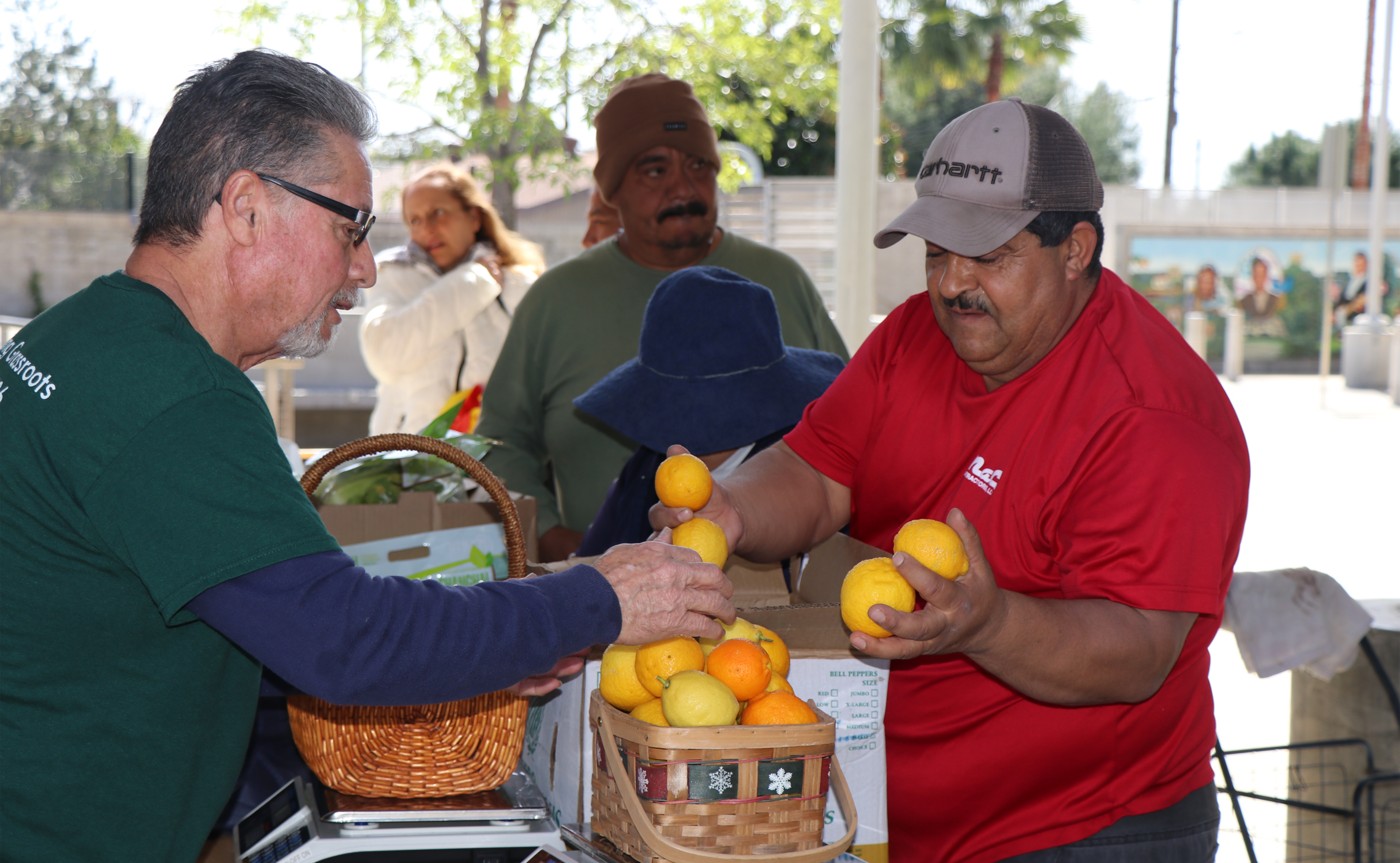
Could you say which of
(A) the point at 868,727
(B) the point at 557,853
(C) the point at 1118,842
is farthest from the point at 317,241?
(C) the point at 1118,842

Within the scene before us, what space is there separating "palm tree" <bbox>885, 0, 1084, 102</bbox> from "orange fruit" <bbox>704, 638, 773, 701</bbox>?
2079 centimetres

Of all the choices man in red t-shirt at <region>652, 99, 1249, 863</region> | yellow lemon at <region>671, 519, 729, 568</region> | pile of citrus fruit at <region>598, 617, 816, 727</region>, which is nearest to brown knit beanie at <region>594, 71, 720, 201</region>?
man in red t-shirt at <region>652, 99, 1249, 863</region>

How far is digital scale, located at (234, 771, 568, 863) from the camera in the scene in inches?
67.9

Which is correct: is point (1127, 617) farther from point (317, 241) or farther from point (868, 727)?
point (317, 241)

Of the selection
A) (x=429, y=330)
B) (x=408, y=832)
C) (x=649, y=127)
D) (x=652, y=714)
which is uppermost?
(x=649, y=127)

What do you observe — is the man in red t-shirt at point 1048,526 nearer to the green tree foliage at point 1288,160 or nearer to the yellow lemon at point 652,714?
the yellow lemon at point 652,714

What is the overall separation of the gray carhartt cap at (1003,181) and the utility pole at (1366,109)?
84.2 feet

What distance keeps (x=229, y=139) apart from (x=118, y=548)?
0.53 meters

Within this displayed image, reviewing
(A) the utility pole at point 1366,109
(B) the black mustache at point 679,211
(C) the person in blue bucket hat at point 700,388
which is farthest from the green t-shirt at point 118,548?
(A) the utility pole at point 1366,109

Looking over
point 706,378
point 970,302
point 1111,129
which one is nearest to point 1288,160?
point 1111,129

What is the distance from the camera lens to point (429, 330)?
4.74m

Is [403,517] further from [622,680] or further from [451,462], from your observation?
[622,680]

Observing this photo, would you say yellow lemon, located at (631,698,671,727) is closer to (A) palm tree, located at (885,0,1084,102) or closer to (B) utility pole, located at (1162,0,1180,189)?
(A) palm tree, located at (885,0,1084,102)

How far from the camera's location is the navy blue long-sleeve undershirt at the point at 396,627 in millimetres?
1319
